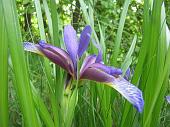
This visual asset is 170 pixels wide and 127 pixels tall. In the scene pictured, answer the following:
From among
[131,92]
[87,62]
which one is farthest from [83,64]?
[131,92]

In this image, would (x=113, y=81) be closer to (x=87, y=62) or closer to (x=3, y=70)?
(x=87, y=62)

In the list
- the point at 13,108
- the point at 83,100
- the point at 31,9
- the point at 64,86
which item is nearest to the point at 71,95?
the point at 64,86

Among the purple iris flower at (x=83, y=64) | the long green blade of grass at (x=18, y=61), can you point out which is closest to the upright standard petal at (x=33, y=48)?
the purple iris flower at (x=83, y=64)

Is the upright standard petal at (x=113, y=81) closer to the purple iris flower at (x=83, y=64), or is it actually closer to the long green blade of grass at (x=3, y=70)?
the purple iris flower at (x=83, y=64)

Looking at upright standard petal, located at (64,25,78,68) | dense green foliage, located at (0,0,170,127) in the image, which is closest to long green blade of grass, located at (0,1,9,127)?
dense green foliage, located at (0,0,170,127)

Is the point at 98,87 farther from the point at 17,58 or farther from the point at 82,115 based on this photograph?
the point at 17,58

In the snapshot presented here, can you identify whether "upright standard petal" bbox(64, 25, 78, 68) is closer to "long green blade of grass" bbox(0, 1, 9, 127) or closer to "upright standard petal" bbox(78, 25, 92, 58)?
"upright standard petal" bbox(78, 25, 92, 58)
